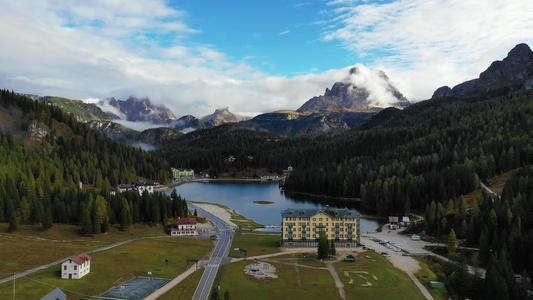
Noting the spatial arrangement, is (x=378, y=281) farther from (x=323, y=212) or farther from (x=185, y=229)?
(x=185, y=229)

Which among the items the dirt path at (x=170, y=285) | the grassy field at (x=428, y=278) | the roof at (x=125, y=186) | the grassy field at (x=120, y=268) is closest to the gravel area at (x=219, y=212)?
the grassy field at (x=120, y=268)

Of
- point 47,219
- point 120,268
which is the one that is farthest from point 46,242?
point 120,268

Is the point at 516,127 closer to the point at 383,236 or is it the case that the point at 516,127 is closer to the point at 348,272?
the point at 383,236

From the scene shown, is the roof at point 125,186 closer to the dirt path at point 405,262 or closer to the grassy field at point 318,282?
the grassy field at point 318,282

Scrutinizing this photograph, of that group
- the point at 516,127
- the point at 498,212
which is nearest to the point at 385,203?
the point at 498,212

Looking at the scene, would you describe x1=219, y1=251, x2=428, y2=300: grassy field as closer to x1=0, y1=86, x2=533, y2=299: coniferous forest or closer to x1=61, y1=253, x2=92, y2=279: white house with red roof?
x1=0, y1=86, x2=533, y2=299: coniferous forest
